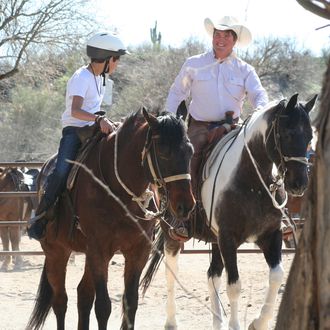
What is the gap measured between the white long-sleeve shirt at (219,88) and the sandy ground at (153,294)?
1.64 meters

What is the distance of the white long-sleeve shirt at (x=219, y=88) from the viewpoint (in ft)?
24.5

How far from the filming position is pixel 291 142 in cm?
629

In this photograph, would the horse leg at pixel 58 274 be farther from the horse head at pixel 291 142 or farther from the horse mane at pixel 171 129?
the horse head at pixel 291 142

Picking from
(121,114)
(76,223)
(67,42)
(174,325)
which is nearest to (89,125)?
(76,223)

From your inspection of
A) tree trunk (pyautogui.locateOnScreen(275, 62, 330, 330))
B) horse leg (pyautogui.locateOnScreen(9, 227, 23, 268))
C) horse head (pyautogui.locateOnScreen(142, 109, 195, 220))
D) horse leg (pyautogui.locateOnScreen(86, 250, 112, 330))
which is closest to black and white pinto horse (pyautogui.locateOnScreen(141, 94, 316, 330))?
horse head (pyautogui.locateOnScreen(142, 109, 195, 220))

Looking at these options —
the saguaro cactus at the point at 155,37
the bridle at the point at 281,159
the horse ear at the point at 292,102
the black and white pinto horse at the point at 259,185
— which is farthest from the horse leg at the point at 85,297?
the saguaro cactus at the point at 155,37

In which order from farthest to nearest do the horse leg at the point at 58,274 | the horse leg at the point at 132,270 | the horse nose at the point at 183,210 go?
the horse leg at the point at 58,274
the horse leg at the point at 132,270
the horse nose at the point at 183,210

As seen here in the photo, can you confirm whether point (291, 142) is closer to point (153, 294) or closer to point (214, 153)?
point (214, 153)

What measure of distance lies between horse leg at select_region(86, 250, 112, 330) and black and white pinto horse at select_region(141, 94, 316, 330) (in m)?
0.90

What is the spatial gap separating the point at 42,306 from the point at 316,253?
5.26 meters

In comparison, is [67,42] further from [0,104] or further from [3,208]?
[3,208]

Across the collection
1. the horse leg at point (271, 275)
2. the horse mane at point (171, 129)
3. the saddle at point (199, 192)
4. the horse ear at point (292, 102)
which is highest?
the horse ear at point (292, 102)

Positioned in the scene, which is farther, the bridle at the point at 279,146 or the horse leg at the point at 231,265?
the horse leg at the point at 231,265

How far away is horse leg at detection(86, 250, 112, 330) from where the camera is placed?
602 cm
